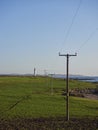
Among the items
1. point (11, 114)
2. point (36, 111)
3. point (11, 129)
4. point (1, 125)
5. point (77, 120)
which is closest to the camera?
point (11, 129)

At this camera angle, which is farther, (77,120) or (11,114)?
(11,114)

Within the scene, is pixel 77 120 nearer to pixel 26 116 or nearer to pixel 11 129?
pixel 26 116

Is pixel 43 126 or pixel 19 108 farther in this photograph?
pixel 19 108

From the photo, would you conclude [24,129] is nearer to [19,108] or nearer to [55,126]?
[55,126]

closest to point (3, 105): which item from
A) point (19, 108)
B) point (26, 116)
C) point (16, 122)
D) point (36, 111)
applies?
point (19, 108)

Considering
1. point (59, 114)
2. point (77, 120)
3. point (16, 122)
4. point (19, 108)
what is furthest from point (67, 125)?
point (19, 108)

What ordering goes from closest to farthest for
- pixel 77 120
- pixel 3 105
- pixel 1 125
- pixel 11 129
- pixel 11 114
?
1. pixel 11 129
2. pixel 1 125
3. pixel 77 120
4. pixel 11 114
5. pixel 3 105

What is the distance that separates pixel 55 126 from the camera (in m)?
25.6

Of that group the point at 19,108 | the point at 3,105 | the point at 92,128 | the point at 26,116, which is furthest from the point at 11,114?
the point at 92,128

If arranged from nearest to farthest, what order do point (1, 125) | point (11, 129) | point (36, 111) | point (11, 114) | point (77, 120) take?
point (11, 129) → point (1, 125) → point (77, 120) → point (11, 114) → point (36, 111)

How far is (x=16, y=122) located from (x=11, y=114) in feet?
18.3

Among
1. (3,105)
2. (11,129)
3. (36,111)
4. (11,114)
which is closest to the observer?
(11,129)

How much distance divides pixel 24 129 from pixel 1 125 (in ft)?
9.00

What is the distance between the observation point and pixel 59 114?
3353 cm
